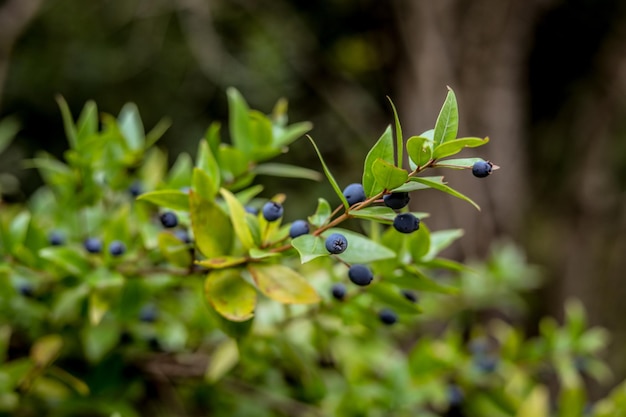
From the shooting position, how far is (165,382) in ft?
3.03

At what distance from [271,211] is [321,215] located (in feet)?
0.15

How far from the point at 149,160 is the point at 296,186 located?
8.74 feet

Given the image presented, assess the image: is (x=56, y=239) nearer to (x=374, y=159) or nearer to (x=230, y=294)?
(x=230, y=294)

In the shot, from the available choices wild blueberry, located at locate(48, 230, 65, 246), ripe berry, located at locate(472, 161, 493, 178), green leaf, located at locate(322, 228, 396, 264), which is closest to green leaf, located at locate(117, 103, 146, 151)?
wild blueberry, located at locate(48, 230, 65, 246)

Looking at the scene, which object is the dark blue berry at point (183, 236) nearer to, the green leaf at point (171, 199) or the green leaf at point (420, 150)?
the green leaf at point (171, 199)

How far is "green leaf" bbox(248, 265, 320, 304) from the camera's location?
1.75ft

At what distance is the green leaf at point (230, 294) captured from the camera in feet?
1.75

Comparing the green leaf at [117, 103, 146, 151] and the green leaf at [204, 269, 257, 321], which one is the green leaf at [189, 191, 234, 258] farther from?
the green leaf at [117, 103, 146, 151]

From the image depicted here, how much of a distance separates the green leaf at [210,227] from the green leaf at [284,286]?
4 cm

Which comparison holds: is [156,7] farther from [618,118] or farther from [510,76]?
[618,118]

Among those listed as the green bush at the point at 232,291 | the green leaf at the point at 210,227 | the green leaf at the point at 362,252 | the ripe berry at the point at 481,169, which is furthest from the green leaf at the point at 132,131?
the ripe berry at the point at 481,169

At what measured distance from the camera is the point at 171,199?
1.87ft

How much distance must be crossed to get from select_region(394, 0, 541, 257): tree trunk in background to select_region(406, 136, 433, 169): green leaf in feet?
5.71

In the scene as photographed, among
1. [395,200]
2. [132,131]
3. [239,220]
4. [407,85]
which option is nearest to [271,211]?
[239,220]
